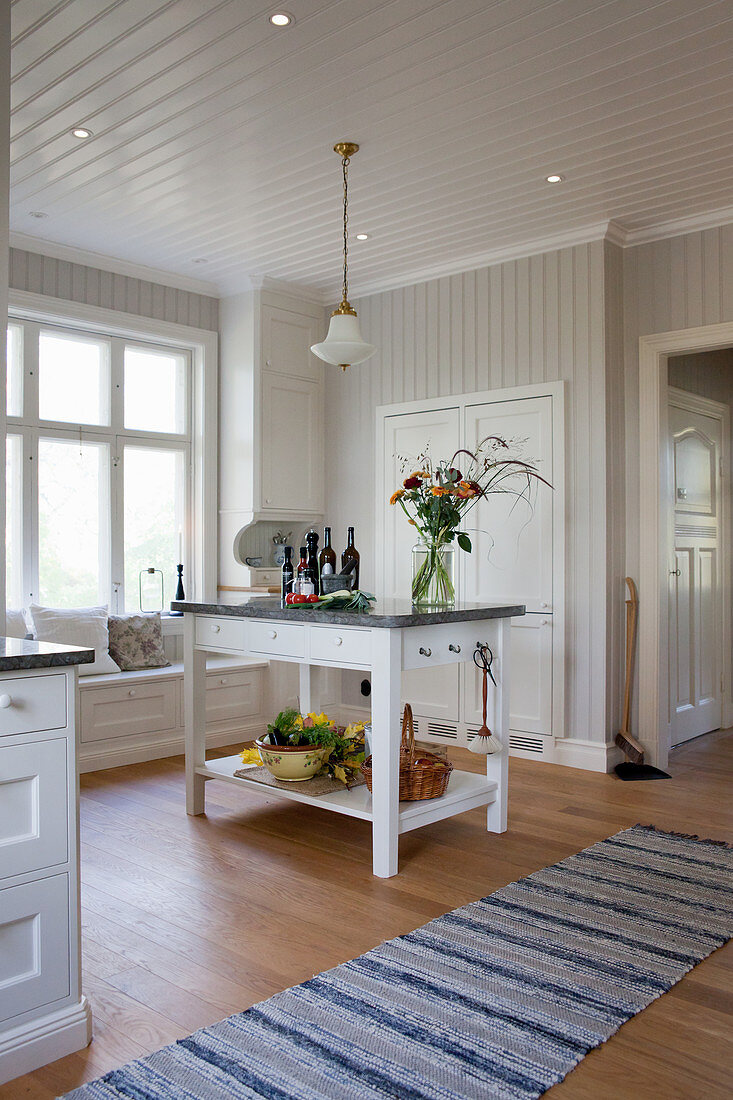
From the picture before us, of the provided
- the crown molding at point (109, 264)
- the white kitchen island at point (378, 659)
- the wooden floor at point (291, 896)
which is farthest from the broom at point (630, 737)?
the crown molding at point (109, 264)

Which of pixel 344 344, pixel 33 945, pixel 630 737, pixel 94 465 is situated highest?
pixel 344 344

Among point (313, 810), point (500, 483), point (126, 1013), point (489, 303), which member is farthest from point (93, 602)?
point (126, 1013)

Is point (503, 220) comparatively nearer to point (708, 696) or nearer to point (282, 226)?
point (282, 226)

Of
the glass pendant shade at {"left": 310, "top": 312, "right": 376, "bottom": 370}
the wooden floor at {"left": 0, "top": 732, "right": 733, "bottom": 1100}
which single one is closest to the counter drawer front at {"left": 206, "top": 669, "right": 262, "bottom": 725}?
the wooden floor at {"left": 0, "top": 732, "right": 733, "bottom": 1100}

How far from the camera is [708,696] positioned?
5.74m

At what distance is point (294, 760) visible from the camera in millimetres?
3449

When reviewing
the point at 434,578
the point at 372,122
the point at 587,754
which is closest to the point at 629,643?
the point at 587,754

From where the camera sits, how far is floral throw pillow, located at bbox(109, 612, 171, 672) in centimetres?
515

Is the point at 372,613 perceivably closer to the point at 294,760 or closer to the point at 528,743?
the point at 294,760

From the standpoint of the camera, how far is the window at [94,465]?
5.07 meters

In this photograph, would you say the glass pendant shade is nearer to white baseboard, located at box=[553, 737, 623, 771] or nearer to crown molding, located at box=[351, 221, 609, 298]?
crown molding, located at box=[351, 221, 609, 298]

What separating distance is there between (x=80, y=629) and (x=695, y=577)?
146 inches

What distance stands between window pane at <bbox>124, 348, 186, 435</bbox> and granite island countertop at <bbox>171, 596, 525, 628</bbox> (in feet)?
7.38

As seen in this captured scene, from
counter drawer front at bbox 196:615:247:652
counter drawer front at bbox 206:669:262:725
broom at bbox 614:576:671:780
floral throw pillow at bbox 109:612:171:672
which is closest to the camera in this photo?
counter drawer front at bbox 196:615:247:652
